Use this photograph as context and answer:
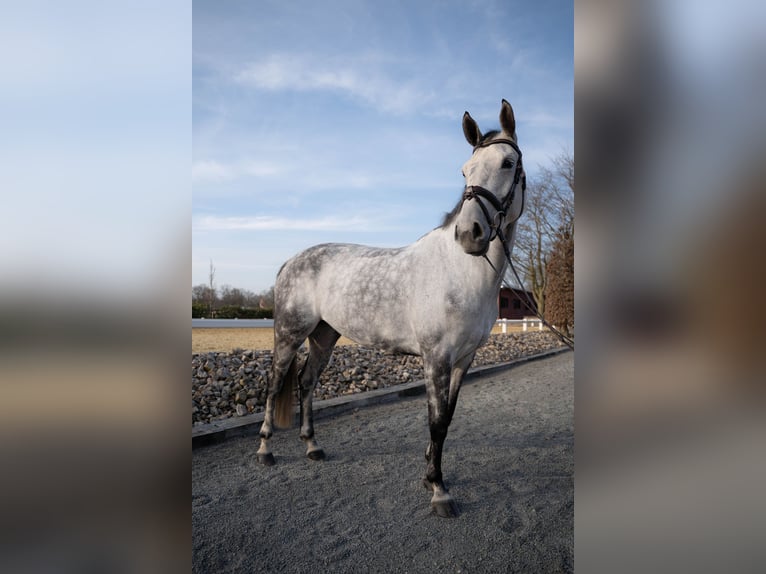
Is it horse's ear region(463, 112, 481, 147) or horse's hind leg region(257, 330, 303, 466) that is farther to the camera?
horse's hind leg region(257, 330, 303, 466)

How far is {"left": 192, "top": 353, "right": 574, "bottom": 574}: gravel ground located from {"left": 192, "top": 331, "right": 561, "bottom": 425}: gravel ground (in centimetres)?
93

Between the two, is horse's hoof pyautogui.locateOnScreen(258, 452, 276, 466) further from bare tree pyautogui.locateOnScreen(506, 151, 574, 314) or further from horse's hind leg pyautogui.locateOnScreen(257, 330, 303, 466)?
bare tree pyautogui.locateOnScreen(506, 151, 574, 314)

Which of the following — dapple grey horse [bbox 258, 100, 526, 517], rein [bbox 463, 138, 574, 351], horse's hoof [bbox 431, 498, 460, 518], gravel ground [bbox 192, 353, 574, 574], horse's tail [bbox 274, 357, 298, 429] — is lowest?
gravel ground [bbox 192, 353, 574, 574]

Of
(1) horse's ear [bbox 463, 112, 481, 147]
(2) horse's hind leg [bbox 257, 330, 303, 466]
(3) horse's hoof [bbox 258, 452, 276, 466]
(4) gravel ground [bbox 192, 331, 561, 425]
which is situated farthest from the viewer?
(4) gravel ground [bbox 192, 331, 561, 425]

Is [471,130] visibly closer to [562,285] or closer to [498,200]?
[498,200]

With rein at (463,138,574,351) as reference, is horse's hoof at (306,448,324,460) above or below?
below

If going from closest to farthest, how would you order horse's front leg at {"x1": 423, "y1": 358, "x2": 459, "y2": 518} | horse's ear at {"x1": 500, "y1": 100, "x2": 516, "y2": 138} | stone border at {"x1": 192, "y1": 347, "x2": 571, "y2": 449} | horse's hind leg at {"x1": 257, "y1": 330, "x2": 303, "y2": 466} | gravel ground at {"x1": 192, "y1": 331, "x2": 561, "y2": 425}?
horse's ear at {"x1": 500, "y1": 100, "x2": 516, "y2": 138}
horse's front leg at {"x1": 423, "y1": 358, "x2": 459, "y2": 518}
horse's hind leg at {"x1": 257, "y1": 330, "x2": 303, "y2": 466}
stone border at {"x1": 192, "y1": 347, "x2": 571, "y2": 449}
gravel ground at {"x1": 192, "y1": 331, "x2": 561, "y2": 425}

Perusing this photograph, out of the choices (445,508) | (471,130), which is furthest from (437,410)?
(471,130)

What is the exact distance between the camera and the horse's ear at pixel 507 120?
281 cm

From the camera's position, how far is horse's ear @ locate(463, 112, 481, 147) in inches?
116

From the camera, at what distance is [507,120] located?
287 cm

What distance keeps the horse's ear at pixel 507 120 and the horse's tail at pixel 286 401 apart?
278 cm

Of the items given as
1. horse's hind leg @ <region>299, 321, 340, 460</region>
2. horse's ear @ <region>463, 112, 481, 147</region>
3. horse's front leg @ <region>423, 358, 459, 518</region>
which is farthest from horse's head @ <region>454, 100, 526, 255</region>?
horse's hind leg @ <region>299, 321, 340, 460</region>
